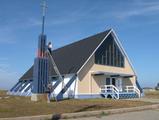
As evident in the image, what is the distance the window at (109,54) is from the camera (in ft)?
106

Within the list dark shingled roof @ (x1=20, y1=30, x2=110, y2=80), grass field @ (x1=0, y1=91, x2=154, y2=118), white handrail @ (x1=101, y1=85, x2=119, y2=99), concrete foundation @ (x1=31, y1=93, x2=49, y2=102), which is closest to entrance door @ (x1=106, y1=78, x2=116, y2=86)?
white handrail @ (x1=101, y1=85, x2=119, y2=99)

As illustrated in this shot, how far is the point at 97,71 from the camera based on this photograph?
103ft

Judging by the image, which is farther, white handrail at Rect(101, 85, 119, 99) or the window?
the window

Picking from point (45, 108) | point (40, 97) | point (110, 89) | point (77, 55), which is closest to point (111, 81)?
point (110, 89)

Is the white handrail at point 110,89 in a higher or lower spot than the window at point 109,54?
lower

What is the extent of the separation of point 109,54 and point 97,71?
329cm

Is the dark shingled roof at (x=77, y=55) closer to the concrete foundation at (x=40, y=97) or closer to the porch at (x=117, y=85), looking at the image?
the porch at (x=117, y=85)

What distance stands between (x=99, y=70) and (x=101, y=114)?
16.9 meters

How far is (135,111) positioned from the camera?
17.2 metres

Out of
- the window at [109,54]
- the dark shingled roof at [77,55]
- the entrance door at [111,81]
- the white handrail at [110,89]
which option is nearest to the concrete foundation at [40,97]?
the dark shingled roof at [77,55]

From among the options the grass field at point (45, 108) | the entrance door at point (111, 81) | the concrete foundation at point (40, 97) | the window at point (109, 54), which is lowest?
the grass field at point (45, 108)

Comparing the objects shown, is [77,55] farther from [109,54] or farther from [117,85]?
[117,85]

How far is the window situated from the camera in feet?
106

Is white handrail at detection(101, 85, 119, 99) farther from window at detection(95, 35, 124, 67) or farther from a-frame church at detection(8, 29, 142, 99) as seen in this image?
window at detection(95, 35, 124, 67)
